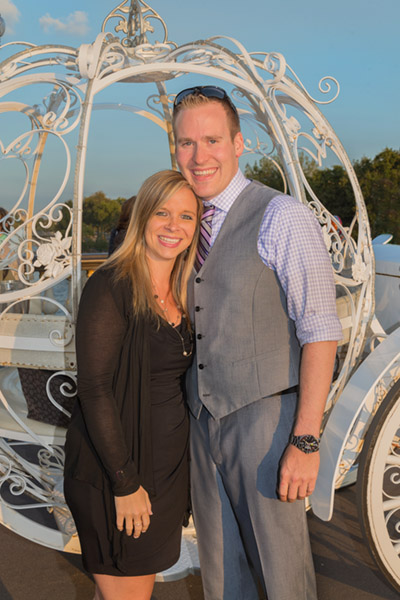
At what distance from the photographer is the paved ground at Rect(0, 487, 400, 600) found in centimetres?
273

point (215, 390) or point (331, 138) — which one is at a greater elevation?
point (331, 138)

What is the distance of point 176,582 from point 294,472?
1552 millimetres

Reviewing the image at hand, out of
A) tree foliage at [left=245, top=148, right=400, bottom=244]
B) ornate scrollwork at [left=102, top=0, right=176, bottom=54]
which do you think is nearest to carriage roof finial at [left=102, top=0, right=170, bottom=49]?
ornate scrollwork at [left=102, top=0, right=176, bottom=54]

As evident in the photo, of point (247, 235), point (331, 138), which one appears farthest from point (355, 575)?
point (331, 138)

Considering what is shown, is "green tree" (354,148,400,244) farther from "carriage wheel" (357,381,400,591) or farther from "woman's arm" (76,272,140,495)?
"woman's arm" (76,272,140,495)

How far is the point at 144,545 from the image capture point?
188 centimetres

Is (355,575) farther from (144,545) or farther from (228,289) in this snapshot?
(228,289)

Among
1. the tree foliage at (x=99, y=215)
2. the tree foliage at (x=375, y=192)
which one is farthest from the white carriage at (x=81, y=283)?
the tree foliage at (x=99, y=215)

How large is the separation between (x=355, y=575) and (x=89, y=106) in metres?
2.78

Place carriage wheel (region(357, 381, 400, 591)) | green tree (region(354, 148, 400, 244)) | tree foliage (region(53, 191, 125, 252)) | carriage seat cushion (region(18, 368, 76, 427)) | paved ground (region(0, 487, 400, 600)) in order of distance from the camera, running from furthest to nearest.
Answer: tree foliage (region(53, 191, 125, 252)) < green tree (region(354, 148, 400, 244)) < carriage seat cushion (region(18, 368, 76, 427)) < paved ground (region(0, 487, 400, 600)) < carriage wheel (region(357, 381, 400, 591))

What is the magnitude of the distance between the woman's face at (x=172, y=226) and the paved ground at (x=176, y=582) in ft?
6.26

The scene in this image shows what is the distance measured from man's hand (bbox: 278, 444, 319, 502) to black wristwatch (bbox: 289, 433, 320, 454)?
0.04ft

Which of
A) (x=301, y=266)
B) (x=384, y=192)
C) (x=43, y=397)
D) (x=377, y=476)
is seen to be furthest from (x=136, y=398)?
(x=384, y=192)

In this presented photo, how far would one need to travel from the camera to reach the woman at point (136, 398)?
1727mm
